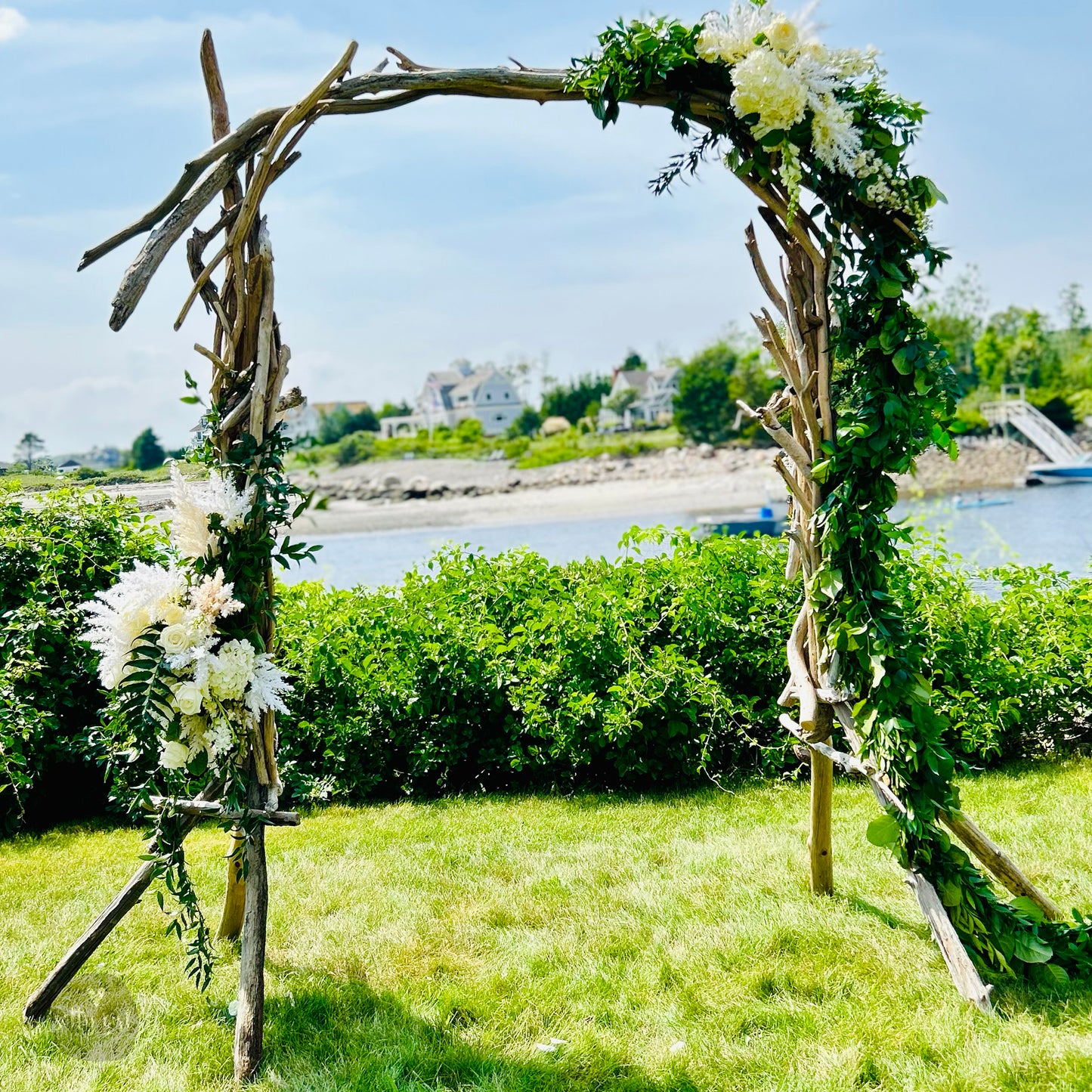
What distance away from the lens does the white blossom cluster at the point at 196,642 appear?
9.44 feet

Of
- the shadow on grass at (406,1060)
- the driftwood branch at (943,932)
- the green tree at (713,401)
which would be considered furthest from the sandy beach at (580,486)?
the shadow on grass at (406,1060)

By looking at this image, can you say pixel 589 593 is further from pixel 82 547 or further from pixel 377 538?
pixel 377 538

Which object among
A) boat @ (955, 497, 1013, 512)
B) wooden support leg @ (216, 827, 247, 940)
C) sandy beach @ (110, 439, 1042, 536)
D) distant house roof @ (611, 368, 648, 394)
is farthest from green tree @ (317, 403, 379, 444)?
wooden support leg @ (216, 827, 247, 940)

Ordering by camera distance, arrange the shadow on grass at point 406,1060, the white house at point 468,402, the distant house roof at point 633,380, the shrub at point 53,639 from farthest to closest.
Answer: the white house at point 468,402 → the distant house roof at point 633,380 → the shrub at point 53,639 → the shadow on grass at point 406,1060

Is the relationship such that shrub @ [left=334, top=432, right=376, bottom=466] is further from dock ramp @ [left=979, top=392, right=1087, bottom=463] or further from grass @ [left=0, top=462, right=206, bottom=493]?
grass @ [left=0, top=462, right=206, bottom=493]

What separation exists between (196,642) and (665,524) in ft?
55.6

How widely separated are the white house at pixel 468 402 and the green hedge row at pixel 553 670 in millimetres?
71510

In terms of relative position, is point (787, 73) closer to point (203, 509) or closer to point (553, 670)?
point (203, 509)

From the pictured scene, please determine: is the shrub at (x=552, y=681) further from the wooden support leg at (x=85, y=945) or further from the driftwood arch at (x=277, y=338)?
the wooden support leg at (x=85, y=945)

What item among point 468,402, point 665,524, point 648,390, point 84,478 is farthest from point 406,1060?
point 468,402

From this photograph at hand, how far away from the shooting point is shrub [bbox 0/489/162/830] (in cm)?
487

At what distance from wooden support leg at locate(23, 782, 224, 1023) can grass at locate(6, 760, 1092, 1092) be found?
0.27 ft

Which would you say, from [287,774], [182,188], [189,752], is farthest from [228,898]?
[182,188]

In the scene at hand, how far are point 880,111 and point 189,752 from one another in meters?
2.79
